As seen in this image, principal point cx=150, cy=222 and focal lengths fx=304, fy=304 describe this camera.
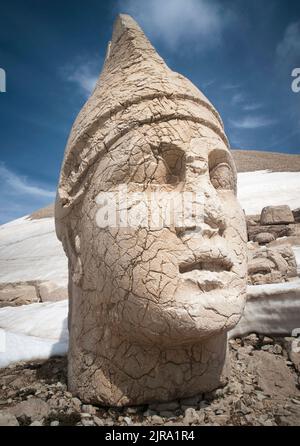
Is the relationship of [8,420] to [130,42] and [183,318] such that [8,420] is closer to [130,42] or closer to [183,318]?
[183,318]

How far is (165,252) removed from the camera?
1.98 meters

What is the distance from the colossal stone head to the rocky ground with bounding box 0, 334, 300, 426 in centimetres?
10

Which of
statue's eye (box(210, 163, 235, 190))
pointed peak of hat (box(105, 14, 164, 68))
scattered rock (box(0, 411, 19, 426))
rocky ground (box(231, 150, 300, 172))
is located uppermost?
A: rocky ground (box(231, 150, 300, 172))

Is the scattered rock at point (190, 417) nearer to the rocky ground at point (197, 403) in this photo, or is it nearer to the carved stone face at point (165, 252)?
the rocky ground at point (197, 403)

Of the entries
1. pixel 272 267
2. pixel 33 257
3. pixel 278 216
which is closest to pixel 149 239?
pixel 272 267

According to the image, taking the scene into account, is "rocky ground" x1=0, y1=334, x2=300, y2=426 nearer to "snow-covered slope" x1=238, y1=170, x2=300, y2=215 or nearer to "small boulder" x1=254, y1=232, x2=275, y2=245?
"small boulder" x1=254, y1=232, x2=275, y2=245

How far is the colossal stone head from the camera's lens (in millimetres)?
1954

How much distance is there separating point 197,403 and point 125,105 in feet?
7.46

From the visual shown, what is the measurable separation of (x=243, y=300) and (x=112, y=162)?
135 centimetres

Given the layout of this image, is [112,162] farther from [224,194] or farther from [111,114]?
[224,194]

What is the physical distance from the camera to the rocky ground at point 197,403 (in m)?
2.03

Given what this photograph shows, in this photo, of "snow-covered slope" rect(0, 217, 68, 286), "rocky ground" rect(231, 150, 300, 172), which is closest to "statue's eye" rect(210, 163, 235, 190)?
"snow-covered slope" rect(0, 217, 68, 286)

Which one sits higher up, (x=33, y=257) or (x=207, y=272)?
(x=207, y=272)
